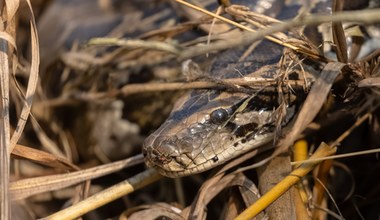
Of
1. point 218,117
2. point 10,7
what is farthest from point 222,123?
point 10,7

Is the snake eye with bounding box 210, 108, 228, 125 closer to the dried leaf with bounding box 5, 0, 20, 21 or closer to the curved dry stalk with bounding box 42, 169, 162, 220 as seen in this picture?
the curved dry stalk with bounding box 42, 169, 162, 220

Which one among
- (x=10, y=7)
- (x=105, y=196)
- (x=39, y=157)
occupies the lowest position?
(x=105, y=196)

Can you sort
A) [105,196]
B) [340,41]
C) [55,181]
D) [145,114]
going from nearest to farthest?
[340,41]
[105,196]
[55,181]
[145,114]

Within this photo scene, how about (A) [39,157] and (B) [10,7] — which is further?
(A) [39,157]

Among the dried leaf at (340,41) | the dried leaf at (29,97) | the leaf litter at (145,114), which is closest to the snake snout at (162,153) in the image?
the leaf litter at (145,114)

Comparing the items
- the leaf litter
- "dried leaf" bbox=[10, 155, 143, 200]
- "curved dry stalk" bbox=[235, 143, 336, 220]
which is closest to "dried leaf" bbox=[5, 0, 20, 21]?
the leaf litter

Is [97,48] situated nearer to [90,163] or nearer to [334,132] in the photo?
[90,163]

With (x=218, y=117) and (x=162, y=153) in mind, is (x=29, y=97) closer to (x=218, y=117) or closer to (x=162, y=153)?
(x=162, y=153)
